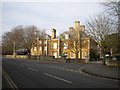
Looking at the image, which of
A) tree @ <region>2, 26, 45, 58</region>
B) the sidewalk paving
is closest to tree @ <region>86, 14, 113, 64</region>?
the sidewalk paving

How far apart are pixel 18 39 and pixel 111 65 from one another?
1968 inches

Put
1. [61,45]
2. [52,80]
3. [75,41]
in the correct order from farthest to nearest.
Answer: [61,45] → [75,41] → [52,80]

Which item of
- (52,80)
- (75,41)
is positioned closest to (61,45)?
(75,41)

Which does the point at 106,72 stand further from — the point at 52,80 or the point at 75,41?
the point at 75,41

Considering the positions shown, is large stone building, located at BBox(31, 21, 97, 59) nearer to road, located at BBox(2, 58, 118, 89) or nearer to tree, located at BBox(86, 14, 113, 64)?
tree, located at BBox(86, 14, 113, 64)

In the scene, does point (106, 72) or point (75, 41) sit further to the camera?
point (75, 41)

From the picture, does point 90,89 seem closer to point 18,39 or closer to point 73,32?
point 73,32

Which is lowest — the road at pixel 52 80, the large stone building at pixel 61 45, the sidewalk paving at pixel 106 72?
the sidewalk paving at pixel 106 72

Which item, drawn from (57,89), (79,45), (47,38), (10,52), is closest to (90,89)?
(57,89)

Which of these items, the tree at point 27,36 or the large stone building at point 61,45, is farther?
the tree at point 27,36

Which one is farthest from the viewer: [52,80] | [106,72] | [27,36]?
[27,36]

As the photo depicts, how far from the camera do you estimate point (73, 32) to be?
171 feet

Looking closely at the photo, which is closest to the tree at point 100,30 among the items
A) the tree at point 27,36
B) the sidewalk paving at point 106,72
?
the sidewalk paving at point 106,72

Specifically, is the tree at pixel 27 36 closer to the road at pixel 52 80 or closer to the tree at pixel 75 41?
the tree at pixel 75 41
